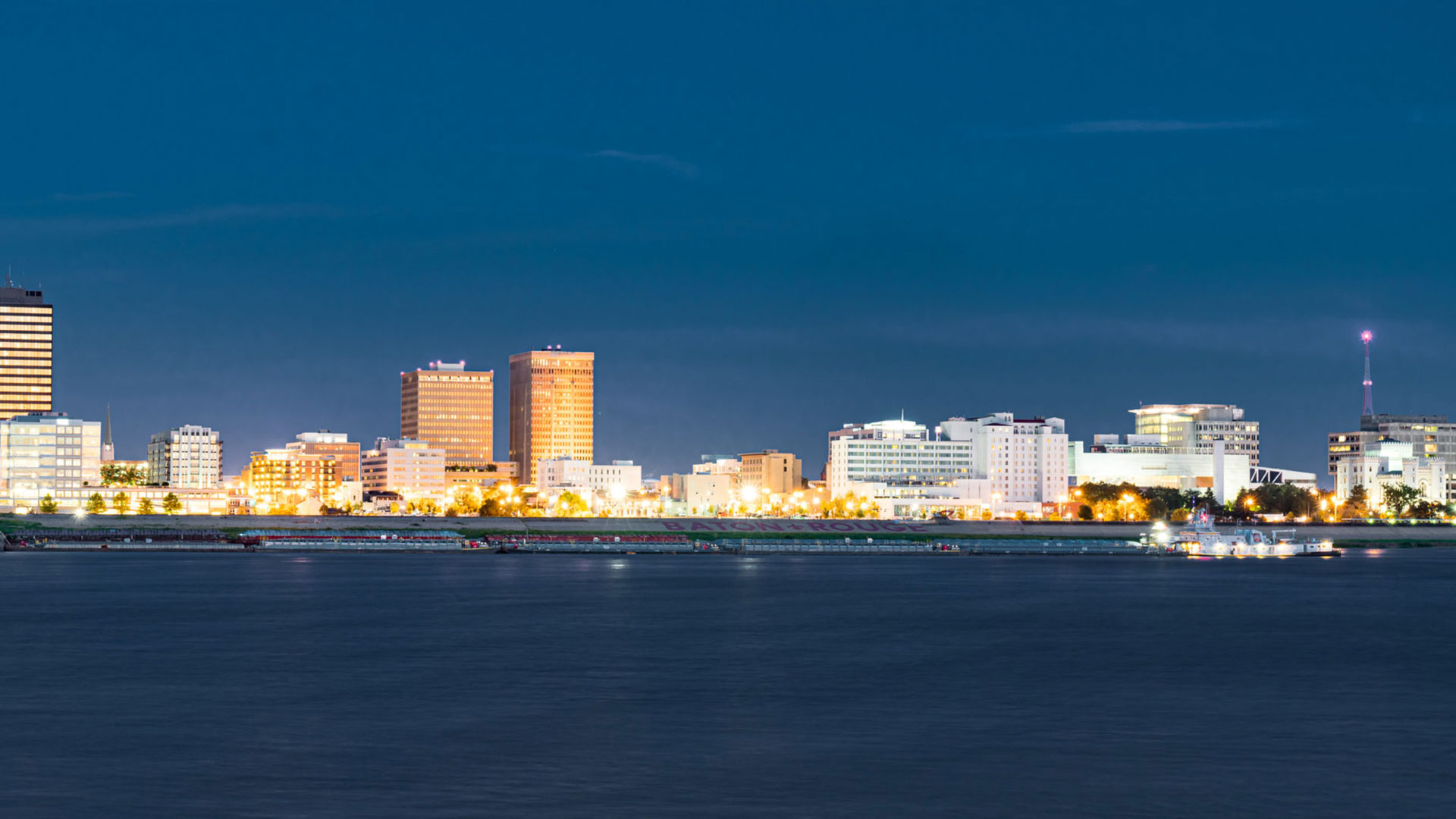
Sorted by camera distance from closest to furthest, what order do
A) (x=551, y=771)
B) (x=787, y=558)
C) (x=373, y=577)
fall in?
(x=551, y=771)
(x=373, y=577)
(x=787, y=558)

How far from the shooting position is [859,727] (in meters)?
38.2

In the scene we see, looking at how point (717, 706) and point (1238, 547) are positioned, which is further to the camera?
point (1238, 547)

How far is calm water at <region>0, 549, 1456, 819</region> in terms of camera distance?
29.5 meters

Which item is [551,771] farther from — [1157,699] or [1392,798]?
[1157,699]

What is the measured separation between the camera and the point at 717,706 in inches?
1658

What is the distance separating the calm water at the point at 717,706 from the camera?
96.7 feet

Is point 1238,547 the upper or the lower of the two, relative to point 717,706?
upper

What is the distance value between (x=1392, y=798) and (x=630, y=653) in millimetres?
29795

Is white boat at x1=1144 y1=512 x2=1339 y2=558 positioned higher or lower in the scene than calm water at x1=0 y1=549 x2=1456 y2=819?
higher

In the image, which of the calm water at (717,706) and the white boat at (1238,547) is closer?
the calm water at (717,706)

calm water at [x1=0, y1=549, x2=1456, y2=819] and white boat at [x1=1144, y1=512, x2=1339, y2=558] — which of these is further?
white boat at [x1=1144, y1=512, x2=1339, y2=558]

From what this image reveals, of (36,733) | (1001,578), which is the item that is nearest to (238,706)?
(36,733)

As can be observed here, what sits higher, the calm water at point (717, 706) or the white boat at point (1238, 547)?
the white boat at point (1238, 547)

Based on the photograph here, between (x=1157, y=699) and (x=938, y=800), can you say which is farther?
(x=1157, y=699)
